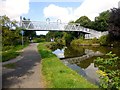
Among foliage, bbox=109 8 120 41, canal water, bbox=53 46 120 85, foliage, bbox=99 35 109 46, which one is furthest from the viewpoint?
foliage, bbox=99 35 109 46

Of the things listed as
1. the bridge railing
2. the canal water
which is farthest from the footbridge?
the canal water

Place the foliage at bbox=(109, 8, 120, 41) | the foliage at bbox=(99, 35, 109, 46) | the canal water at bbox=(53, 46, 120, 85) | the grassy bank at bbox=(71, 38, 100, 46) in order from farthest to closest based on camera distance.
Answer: the grassy bank at bbox=(71, 38, 100, 46) → the foliage at bbox=(99, 35, 109, 46) → the foliage at bbox=(109, 8, 120, 41) → the canal water at bbox=(53, 46, 120, 85)

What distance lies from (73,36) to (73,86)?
75579 millimetres

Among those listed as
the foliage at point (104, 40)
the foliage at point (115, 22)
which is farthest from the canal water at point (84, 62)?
the foliage at point (104, 40)

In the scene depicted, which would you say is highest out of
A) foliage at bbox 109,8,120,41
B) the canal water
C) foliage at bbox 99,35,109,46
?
foliage at bbox 109,8,120,41

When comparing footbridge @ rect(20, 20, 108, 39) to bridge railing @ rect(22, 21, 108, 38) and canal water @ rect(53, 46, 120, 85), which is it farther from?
canal water @ rect(53, 46, 120, 85)

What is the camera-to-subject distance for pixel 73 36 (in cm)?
8644

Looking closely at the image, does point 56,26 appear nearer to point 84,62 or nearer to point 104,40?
point 104,40

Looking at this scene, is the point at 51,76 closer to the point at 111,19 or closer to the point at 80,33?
the point at 111,19

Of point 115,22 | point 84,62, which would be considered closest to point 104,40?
point 115,22

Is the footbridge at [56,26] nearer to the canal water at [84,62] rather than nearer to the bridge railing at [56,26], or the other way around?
the bridge railing at [56,26]

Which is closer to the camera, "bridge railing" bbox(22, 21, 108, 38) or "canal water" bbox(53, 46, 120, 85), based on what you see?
"canal water" bbox(53, 46, 120, 85)

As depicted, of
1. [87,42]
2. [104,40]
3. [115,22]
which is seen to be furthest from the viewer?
[87,42]

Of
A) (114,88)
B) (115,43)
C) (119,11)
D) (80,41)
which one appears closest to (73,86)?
(114,88)
